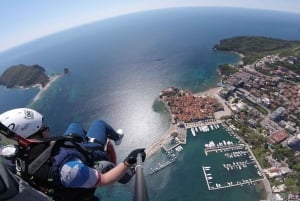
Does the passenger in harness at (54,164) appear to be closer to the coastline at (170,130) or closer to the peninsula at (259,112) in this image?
the peninsula at (259,112)

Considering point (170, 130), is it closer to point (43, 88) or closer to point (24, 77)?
point (43, 88)

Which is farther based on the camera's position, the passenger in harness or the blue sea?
the blue sea

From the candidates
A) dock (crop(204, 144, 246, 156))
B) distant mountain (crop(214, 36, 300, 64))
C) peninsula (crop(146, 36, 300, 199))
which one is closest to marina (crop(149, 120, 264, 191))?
dock (crop(204, 144, 246, 156))

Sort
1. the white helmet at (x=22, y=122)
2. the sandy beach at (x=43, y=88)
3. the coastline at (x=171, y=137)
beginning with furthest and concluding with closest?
the sandy beach at (x=43, y=88)
the coastline at (x=171, y=137)
the white helmet at (x=22, y=122)

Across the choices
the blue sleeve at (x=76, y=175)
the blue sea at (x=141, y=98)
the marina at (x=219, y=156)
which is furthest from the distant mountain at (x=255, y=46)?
the blue sleeve at (x=76, y=175)

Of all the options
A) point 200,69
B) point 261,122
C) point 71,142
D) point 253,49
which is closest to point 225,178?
point 261,122

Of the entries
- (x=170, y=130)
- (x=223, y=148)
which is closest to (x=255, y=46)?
(x=170, y=130)

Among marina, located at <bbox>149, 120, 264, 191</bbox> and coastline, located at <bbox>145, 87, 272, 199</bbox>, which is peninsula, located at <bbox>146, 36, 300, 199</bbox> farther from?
marina, located at <bbox>149, 120, 264, 191</bbox>
